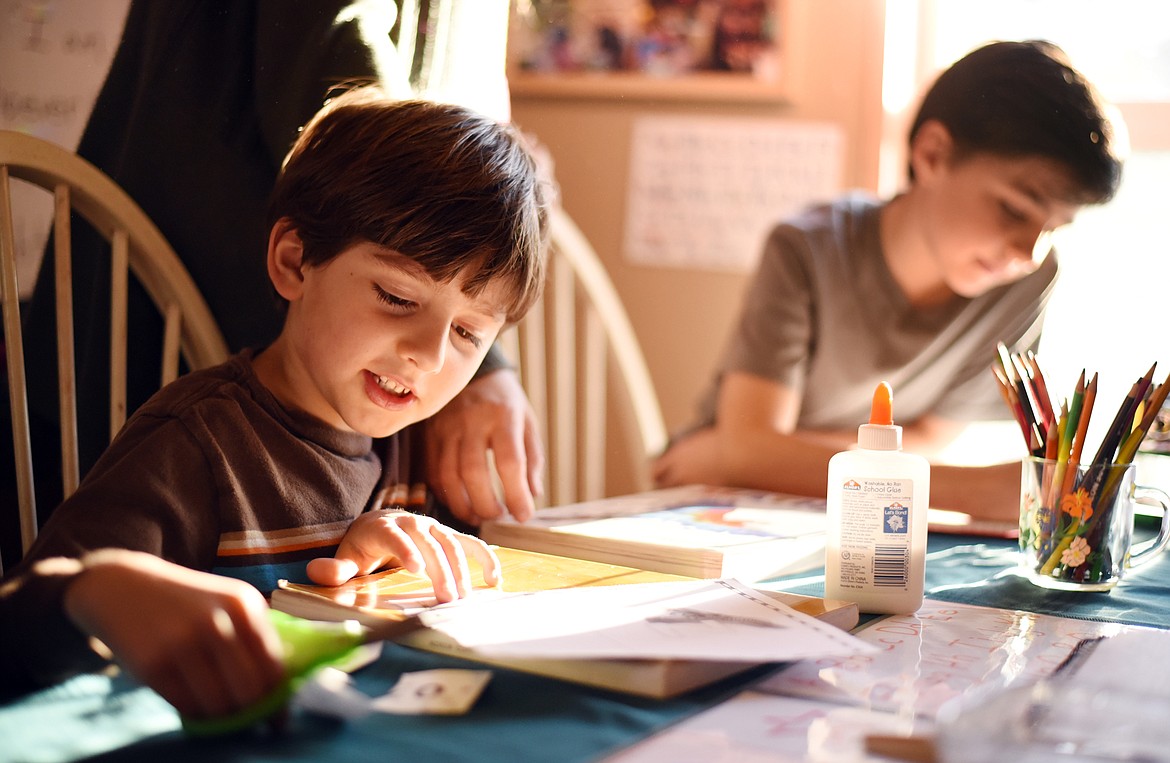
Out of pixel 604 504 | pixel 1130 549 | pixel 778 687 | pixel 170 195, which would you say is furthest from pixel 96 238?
pixel 1130 549

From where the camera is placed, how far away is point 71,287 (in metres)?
0.87

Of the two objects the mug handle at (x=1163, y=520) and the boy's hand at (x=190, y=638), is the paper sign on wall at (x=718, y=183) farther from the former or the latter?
the boy's hand at (x=190, y=638)

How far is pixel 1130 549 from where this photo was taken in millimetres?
873

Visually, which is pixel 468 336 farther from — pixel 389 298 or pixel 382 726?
pixel 382 726

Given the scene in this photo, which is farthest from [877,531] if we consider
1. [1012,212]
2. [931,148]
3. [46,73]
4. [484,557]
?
[931,148]

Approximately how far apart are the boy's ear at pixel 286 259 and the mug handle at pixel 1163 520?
0.67 metres

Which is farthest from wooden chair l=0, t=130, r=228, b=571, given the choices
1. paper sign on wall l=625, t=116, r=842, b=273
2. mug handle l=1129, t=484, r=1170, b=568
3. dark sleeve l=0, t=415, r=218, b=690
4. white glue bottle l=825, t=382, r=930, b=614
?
paper sign on wall l=625, t=116, r=842, b=273

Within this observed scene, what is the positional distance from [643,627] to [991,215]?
1034 millimetres

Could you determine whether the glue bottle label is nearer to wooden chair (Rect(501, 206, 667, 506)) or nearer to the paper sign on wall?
wooden chair (Rect(501, 206, 667, 506))

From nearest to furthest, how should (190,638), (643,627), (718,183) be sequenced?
(190,638) < (643,627) < (718,183)

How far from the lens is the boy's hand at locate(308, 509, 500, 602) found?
670 mm

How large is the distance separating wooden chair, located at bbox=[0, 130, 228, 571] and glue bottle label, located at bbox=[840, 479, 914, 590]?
0.55m

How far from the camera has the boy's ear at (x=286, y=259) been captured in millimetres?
806

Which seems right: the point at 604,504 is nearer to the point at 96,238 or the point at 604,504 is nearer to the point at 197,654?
the point at 96,238
